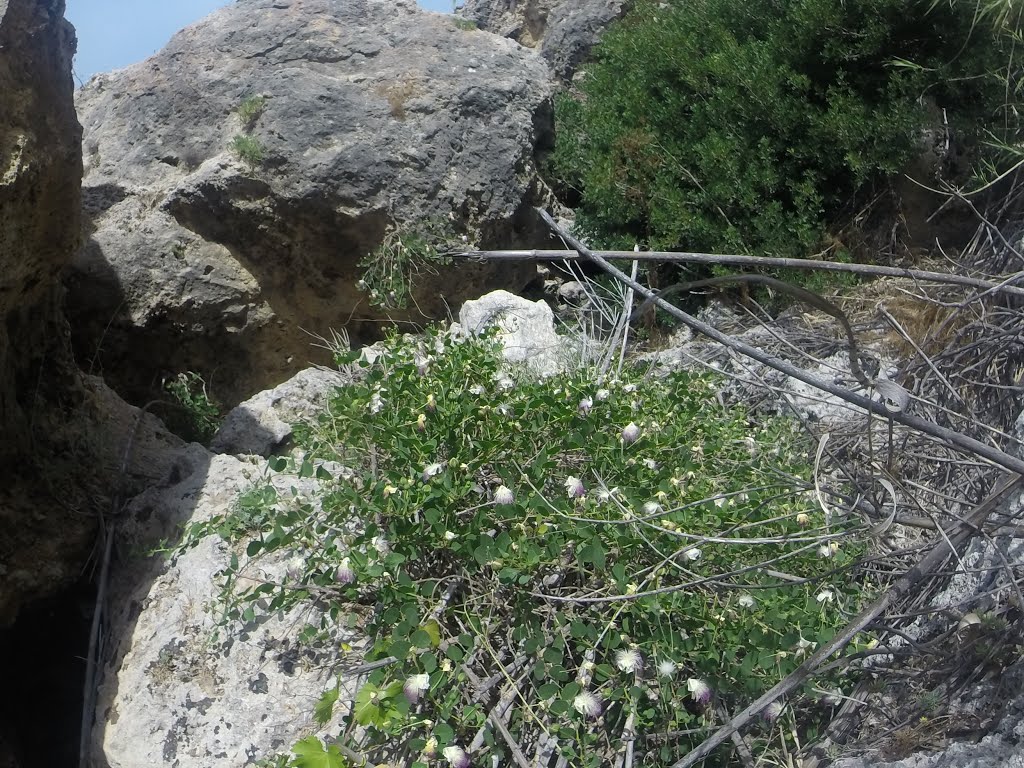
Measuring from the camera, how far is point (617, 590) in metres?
2.31

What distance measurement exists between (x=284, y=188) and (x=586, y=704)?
337cm

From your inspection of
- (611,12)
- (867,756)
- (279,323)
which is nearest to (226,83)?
(279,323)

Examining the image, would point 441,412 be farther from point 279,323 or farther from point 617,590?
point 279,323

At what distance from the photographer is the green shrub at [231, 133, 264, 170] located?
470 centimetres

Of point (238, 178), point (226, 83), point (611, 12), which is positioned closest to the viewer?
point (238, 178)

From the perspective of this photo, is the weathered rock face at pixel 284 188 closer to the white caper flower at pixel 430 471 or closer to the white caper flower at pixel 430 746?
the white caper flower at pixel 430 471

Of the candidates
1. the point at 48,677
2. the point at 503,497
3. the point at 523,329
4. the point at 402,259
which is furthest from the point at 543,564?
the point at 402,259

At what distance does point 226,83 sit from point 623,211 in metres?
2.32

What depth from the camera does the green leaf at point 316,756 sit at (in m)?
2.16

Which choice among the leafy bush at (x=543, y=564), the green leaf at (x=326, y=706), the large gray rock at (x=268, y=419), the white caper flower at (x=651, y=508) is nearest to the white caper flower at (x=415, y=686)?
the leafy bush at (x=543, y=564)

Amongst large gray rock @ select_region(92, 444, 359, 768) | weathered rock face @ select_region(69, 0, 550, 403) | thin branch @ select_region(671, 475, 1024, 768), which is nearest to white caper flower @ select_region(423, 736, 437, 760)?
large gray rock @ select_region(92, 444, 359, 768)

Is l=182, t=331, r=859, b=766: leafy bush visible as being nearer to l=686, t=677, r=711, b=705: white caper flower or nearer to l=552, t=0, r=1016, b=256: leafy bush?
l=686, t=677, r=711, b=705: white caper flower

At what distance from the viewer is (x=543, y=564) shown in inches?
96.9

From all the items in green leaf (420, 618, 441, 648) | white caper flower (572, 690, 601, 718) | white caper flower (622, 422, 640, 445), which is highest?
white caper flower (622, 422, 640, 445)
